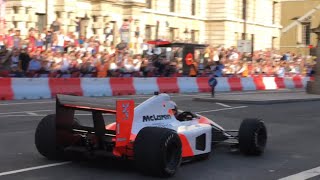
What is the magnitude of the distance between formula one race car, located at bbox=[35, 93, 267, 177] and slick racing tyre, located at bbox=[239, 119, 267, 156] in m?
0.08

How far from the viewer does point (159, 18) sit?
159 ft

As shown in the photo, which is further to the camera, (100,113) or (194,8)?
(194,8)

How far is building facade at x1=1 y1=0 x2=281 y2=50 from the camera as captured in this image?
33844 millimetres

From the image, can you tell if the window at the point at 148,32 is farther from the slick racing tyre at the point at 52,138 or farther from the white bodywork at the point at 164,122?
the slick racing tyre at the point at 52,138

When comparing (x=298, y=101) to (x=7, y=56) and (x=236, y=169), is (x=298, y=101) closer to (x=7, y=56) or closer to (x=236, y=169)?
(x=7, y=56)

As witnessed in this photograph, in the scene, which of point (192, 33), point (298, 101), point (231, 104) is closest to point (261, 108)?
point (231, 104)

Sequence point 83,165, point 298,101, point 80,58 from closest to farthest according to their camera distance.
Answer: point 83,165 → point 298,101 → point 80,58

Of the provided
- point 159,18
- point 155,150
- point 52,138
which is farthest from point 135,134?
point 159,18

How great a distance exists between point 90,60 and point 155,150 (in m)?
18.8

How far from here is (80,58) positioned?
25328mm

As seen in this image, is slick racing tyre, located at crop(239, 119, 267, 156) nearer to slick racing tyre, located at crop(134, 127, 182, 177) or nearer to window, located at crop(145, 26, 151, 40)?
slick racing tyre, located at crop(134, 127, 182, 177)

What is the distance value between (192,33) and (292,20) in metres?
28.7

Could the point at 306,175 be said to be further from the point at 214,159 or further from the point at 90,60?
the point at 90,60

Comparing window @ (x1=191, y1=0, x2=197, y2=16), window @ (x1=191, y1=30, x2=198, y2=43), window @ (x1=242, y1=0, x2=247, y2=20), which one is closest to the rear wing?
window @ (x1=191, y1=30, x2=198, y2=43)
